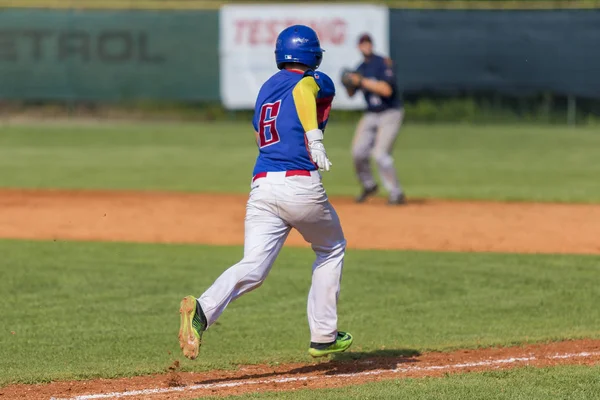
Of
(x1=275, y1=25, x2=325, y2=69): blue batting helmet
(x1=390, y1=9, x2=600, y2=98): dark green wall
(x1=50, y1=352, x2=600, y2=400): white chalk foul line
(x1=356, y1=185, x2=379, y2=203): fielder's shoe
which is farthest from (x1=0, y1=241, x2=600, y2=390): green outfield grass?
(x1=390, y1=9, x2=600, y2=98): dark green wall

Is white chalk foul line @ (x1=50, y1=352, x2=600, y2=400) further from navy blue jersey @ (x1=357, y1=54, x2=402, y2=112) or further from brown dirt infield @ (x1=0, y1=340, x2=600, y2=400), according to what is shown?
navy blue jersey @ (x1=357, y1=54, x2=402, y2=112)

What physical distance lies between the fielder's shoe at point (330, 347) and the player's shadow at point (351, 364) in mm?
118

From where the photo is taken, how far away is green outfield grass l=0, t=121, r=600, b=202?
18320mm

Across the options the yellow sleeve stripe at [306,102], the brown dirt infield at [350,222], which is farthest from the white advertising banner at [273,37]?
the yellow sleeve stripe at [306,102]

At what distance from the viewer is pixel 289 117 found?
6652mm

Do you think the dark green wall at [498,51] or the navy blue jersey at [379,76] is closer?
the navy blue jersey at [379,76]

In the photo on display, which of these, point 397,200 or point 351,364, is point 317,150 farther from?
point 397,200

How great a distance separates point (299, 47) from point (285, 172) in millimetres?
790

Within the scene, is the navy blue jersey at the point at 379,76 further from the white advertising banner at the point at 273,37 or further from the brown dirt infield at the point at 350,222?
the white advertising banner at the point at 273,37

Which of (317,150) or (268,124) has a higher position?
(268,124)

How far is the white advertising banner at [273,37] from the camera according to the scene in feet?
92.1

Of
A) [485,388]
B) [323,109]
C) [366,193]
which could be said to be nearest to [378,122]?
[366,193]

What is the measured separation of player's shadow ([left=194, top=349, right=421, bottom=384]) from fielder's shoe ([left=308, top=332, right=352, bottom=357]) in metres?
0.12

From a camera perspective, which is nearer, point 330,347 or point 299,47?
point 299,47
